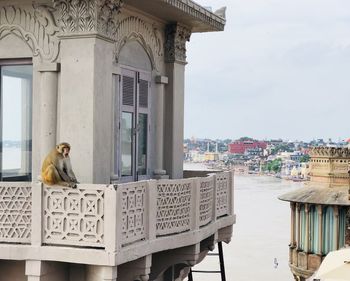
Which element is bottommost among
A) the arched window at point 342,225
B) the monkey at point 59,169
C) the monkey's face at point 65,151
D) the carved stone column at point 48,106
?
the arched window at point 342,225

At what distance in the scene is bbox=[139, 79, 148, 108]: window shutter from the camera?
416 inches

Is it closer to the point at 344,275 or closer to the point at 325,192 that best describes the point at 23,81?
the point at 344,275

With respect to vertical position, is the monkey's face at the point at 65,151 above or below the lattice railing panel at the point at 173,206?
above

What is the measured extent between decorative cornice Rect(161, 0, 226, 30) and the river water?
2862 centimetres

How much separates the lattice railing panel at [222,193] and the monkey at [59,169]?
3.27 metres

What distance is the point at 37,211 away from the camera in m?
7.56

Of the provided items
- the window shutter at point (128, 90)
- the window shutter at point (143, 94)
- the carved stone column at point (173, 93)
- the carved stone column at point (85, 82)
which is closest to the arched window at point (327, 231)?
the carved stone column at point (173, 93)

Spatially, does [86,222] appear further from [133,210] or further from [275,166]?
[275,166]

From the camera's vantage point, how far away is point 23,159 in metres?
9.30

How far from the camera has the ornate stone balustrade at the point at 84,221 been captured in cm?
734

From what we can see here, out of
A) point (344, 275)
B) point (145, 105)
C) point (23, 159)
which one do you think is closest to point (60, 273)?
point (23, 159)

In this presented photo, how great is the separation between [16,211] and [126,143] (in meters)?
2.82

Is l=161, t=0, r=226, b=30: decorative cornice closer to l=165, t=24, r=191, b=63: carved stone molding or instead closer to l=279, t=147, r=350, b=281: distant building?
l=165, t=24, r=191, b=63: carved stone molding

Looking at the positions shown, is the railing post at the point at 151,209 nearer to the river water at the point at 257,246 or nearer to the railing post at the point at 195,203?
the railing post at the point at 195,203
